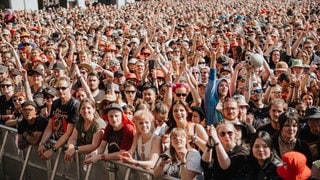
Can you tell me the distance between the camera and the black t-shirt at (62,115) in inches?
325

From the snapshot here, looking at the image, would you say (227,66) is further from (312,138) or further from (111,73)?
(312,138)

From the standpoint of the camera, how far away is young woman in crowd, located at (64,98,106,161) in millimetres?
7672

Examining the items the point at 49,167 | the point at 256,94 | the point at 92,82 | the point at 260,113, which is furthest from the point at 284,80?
the point at 49,167

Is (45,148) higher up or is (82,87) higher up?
(82,87)

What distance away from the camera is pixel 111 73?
11.5 m

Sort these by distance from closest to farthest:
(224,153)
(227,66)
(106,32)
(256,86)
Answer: (224,153) < (256,86) < (227,66) < (106,32)

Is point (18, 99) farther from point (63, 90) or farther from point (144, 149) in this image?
point (144, 149)

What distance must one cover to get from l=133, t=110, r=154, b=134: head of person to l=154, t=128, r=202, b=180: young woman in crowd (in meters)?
0.67

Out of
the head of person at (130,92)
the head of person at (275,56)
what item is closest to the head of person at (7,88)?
the head of person at (130,92)

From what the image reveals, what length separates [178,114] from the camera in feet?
24.2

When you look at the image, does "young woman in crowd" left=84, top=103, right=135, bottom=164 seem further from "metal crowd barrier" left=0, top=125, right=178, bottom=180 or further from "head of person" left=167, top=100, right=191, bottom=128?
"head of person" left=167, top=100, right=191, bottom=128

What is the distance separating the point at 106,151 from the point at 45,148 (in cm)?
124

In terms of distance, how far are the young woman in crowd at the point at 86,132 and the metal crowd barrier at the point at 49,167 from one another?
0.13 metres

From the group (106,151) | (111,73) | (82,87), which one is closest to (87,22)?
(111,73)
